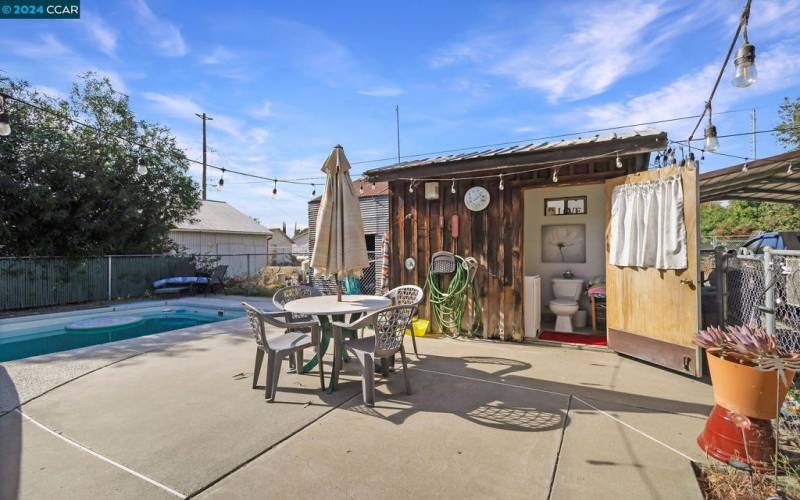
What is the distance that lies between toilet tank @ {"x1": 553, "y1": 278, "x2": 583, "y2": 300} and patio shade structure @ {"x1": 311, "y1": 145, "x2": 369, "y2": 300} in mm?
3789

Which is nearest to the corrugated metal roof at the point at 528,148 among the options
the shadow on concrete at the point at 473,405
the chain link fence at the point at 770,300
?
the chain link fence at the point at 770,300

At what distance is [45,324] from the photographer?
7.53 m

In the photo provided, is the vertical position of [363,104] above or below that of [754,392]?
above

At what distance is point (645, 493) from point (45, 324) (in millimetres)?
10061

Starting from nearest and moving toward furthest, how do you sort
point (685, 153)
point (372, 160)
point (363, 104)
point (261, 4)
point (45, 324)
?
point (685, 153) < point (261, 4) < point (45, 324) < point (363, 104) < point (372, 160)

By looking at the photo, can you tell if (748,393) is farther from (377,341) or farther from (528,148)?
(528,148)

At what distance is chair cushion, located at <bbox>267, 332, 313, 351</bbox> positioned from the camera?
324 centimetres

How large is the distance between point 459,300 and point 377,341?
2.45m

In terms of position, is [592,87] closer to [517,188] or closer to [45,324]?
[517,188]

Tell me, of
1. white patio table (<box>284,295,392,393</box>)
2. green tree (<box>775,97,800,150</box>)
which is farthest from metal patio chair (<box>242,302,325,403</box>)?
green tree (<box>775,97,800,150</box>)

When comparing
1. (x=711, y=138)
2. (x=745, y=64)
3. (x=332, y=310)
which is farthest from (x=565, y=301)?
(x=332, y=310)

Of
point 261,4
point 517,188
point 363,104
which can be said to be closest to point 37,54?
point 261,4

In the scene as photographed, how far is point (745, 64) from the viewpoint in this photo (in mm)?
3102

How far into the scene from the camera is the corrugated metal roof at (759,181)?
4.61m
